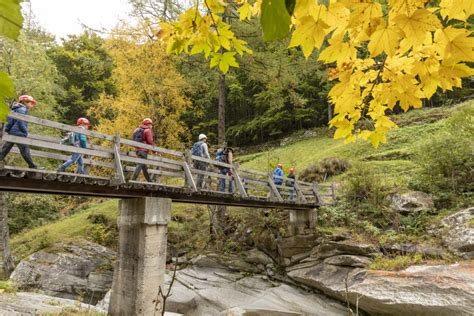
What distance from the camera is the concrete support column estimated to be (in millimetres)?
14055

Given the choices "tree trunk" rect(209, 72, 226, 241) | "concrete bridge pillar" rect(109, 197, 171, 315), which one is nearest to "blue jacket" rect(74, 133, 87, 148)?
"concrete bridge pillar" rect(109, 197, 171, 315)

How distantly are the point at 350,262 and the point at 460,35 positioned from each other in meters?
11.2

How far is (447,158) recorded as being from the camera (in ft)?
43.8

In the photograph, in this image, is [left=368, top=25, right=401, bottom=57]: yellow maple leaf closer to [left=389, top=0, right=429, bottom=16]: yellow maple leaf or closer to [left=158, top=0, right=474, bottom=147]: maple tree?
[left=158, top=0, right=474, bottom=147]: maple tree

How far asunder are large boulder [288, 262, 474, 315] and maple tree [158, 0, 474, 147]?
6452 mm

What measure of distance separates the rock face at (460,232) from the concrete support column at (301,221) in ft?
15.5

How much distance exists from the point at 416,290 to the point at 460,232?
3274mm

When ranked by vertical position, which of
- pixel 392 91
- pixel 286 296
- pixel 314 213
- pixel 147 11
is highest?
pixel 147 11

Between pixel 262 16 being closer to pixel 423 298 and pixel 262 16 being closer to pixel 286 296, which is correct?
pixel 423 298

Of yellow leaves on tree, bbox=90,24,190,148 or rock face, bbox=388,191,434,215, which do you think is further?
yellow leaves on tree, bbox=90,24,190,148

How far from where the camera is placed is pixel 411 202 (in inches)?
519

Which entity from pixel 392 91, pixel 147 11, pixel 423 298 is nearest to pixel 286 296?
pixel 423 298

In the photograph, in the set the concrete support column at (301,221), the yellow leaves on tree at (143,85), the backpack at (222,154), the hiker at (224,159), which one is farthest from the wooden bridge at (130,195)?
the yellow leaves on tree at (143,85)

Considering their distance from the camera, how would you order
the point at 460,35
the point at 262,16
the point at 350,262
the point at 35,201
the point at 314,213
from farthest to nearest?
the point at 35,201 → the point at 314,213 → the point at 350,262 → the point at 460,35 → the point at 262,16
